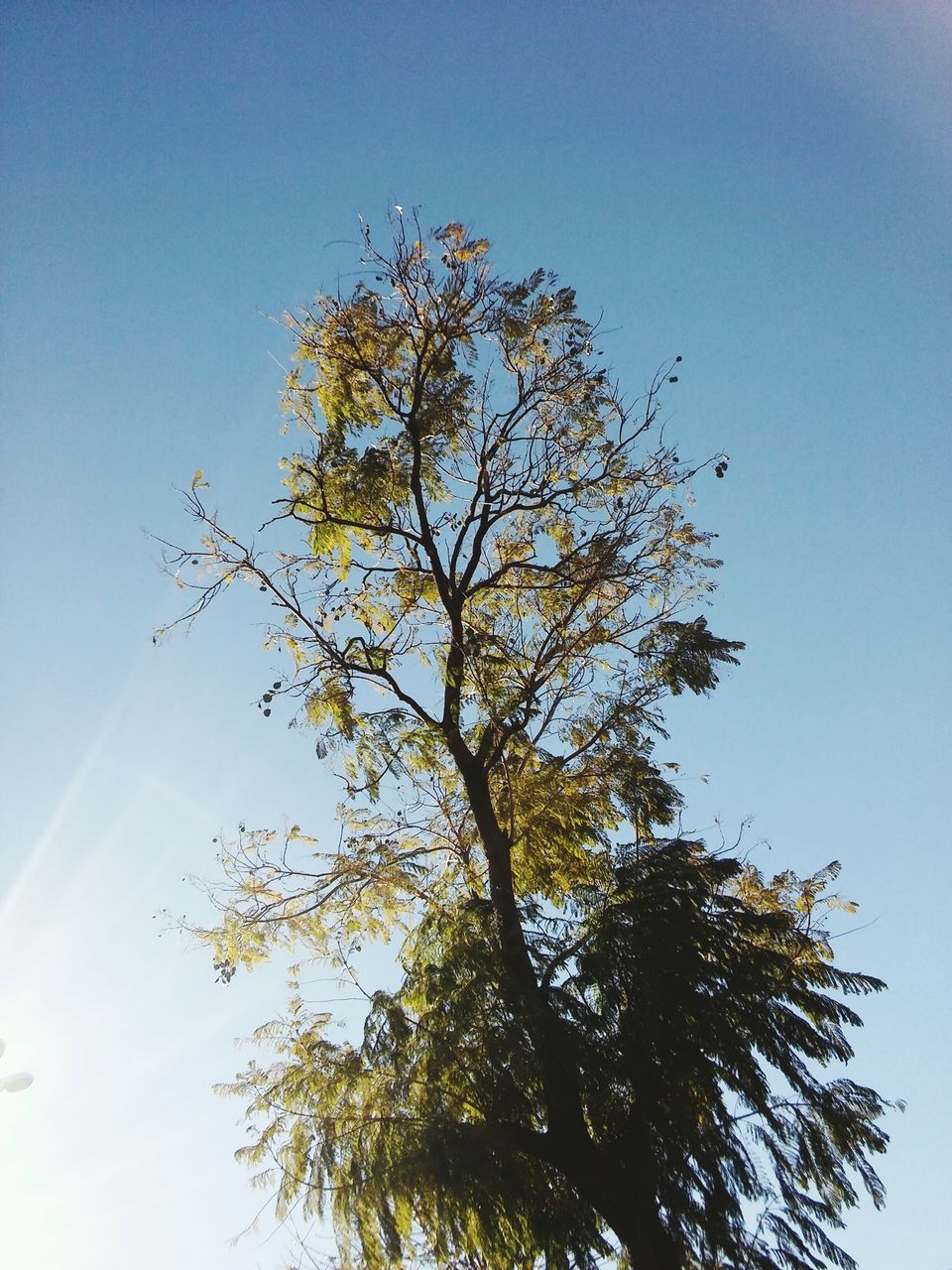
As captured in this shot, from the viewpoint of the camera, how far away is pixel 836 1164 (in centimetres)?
501

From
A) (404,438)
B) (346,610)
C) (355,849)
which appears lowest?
(355,849)

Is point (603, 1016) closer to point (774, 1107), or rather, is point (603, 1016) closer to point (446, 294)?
point (774, 1107)

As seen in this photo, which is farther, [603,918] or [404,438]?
[404,438]

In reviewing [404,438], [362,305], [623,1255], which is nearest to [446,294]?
[362,305]

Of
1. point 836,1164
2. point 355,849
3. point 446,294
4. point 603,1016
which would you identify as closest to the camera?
point 836,1164

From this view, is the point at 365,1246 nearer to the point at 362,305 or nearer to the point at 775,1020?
the point at 775,1020

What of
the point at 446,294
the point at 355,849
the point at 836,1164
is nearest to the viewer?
the point at 836,1164

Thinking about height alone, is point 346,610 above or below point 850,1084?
above

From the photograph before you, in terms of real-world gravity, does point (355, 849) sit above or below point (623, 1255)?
above

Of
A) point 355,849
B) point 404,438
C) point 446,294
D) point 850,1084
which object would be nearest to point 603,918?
point 850,1084

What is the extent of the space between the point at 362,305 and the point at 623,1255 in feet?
30.3

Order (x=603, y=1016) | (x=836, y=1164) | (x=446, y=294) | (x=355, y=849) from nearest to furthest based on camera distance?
(x=836, y=1164) → (x=603, y=1016) → (x=355, y=849) → (x=446, y=294)

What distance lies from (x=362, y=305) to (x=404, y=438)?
1.61 m

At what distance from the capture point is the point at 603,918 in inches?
233
